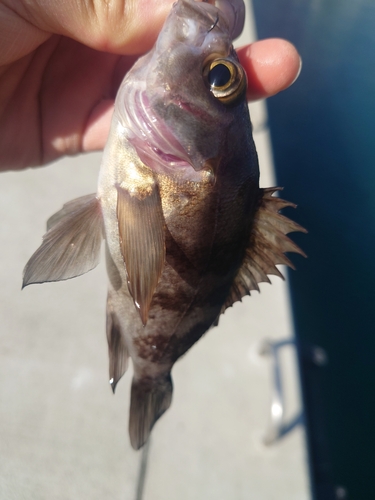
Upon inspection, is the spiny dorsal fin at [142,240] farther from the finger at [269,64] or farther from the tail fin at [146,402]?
the finger at [269,64]

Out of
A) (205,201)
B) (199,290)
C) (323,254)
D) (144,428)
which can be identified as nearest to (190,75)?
(205,201)

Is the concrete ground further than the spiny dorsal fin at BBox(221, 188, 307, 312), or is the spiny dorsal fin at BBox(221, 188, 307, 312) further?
the concrete ground

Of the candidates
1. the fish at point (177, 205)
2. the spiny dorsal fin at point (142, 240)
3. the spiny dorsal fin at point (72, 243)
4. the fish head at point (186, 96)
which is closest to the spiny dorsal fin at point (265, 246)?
the fish at point (177, 205)

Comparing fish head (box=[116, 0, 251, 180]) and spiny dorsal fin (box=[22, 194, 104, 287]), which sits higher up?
fish head (box=[116, 0, 251, 180])

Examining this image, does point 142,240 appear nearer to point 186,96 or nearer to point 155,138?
point 155,138

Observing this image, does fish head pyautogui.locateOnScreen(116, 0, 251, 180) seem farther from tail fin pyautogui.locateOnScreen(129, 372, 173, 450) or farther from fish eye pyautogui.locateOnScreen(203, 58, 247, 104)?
tail fin pyautogui.locateOnScreen(129, 372, 173, 450)

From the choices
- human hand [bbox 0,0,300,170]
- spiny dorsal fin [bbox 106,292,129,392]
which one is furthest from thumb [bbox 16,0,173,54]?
spiny dorsal fin [bbox 106,292,129,392]

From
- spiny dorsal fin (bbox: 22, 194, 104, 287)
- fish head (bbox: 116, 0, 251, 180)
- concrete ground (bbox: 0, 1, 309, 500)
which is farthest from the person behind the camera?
concrete ground (bbox: 0, 1, 309, 500)
